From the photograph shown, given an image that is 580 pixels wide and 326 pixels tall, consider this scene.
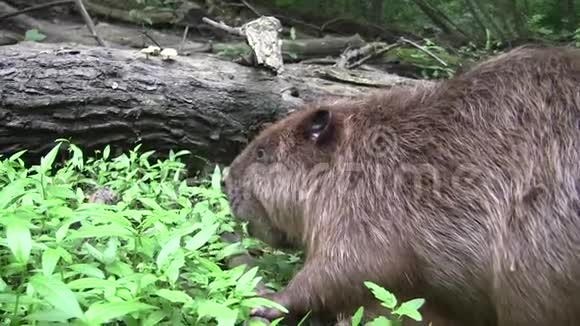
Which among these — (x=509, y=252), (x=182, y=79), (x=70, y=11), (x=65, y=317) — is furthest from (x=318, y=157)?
(x=70, y=11)

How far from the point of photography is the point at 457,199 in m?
2.95

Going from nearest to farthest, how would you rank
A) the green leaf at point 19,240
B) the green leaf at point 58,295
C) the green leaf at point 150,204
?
the green leaf at point 58,295
the green leaf at point 19,240
the green leaf at point 150,204

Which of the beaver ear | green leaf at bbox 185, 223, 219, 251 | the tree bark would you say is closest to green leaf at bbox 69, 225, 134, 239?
green leaf at bbox 185, 223, 219, 251

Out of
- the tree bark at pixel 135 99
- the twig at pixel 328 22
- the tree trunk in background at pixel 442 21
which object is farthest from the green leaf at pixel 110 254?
the tree trunk in background at pixel 442 21

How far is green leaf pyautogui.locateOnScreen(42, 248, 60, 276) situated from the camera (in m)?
2.12

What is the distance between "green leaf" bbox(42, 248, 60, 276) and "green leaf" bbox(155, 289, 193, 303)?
0.88 feet

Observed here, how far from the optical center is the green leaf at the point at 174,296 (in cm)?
215

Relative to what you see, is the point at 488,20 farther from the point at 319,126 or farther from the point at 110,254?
the point at 110,254

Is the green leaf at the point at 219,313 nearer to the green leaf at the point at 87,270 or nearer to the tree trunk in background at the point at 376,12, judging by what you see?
the green leaf at the point at 87,270

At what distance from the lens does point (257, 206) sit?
11.7 feet

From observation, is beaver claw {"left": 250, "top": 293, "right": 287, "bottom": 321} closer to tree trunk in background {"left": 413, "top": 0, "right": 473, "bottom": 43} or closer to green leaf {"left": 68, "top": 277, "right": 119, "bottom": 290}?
green leaf {"left": 68, "top": 277, "right": 119, "bottom": 290}

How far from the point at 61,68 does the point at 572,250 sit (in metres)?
3.13

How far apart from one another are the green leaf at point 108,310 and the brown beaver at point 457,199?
0.73 meters

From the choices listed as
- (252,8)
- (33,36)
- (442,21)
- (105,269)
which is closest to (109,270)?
(105,269)
